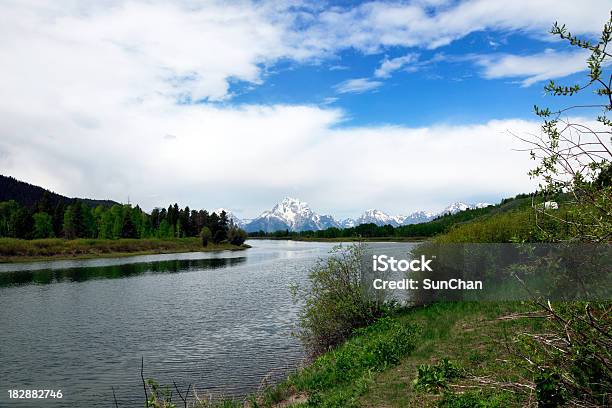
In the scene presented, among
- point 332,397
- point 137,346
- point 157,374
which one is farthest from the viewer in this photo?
point 137,346

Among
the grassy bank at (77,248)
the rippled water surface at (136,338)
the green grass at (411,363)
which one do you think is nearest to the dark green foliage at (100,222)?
the grassy bank at (77,248)

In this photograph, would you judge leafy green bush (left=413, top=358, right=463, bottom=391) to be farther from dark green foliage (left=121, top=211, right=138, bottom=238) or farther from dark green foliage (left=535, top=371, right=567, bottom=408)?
dark green foliage (left=121, top=211, right=138, bottom=238)

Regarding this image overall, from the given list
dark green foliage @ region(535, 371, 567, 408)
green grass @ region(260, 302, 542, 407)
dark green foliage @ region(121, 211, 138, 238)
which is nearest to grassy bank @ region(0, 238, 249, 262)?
dark green foliage @ region(121, 211, 138, 238)

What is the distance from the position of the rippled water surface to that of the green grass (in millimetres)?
4415

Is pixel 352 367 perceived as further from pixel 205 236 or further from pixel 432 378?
pixel 205 236

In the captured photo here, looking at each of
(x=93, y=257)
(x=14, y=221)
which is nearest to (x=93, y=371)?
(x=93, y=257)

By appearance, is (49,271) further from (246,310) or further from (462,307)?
(462,307)

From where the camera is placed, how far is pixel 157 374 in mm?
22375

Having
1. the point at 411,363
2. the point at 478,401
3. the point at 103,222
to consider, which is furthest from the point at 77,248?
the point at 478,401

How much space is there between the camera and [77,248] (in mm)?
108875

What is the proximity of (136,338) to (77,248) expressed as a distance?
90562 mm

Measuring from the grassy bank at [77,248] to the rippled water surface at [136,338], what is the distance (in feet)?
165

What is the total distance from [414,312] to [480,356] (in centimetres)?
1051

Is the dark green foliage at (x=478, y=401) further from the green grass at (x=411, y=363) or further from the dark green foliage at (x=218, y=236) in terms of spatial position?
the dark green foliage at (x=218, y=236)
